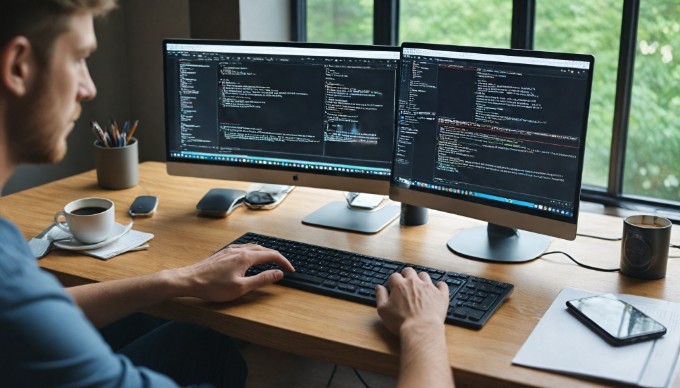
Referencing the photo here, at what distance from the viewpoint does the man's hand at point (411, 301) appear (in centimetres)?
141

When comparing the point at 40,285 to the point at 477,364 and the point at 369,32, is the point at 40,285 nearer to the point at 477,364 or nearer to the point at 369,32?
the point at 477,364

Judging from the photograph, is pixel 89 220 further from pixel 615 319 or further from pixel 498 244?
pixel 615 319

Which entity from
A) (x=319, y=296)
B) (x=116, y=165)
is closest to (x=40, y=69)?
(x=319, y=296)

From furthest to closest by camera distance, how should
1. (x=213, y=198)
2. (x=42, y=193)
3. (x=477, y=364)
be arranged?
1. (x=42, y=193)
2. (x=213, y=198)
3. (x=477, y=364)

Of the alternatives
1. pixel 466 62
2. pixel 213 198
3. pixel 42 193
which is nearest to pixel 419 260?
pixel 466 62

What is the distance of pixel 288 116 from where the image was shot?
2.00 metres

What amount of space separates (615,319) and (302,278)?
60cm

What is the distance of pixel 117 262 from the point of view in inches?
69.3

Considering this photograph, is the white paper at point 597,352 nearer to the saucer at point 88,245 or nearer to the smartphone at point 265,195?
the smartphone at point 265,195

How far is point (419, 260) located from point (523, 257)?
227mm

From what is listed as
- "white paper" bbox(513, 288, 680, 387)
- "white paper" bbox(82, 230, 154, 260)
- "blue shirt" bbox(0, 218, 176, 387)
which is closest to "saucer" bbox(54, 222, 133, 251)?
"white paper" bbox(82, 230, 154, 260)

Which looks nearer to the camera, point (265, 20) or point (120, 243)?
point (120, 243)

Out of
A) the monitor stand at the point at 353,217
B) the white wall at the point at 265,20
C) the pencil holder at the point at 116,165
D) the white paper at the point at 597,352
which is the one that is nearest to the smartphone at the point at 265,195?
the monitor stand at the point at 353,217

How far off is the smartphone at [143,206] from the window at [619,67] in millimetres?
1165
